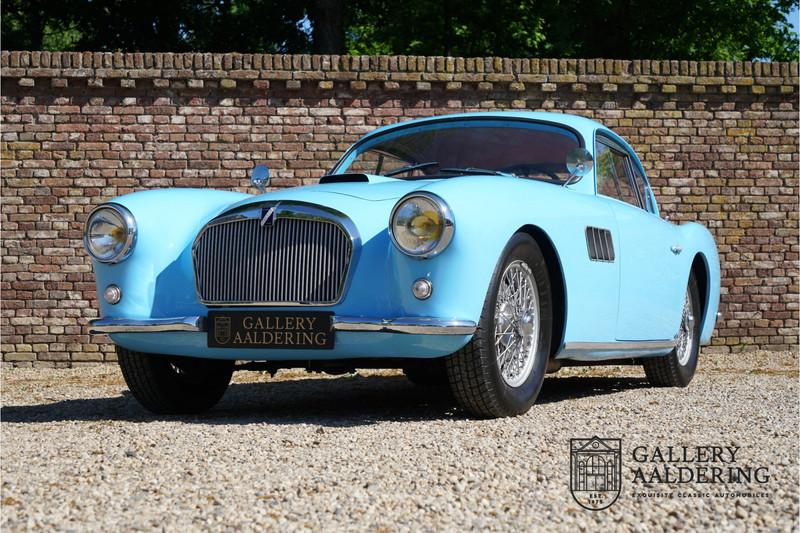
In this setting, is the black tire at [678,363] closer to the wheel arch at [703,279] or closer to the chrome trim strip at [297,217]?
the wheel arch at [703,279]

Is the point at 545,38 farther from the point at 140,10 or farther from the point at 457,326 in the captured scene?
the point at 457,326

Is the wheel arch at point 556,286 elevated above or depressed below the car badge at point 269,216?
below

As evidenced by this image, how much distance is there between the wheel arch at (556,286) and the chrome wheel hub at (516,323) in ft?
0.57

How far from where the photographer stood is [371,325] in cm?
416

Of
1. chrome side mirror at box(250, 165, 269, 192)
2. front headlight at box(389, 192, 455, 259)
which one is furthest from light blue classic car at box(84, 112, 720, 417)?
chrome side mirror at box(250, 165, 269, 192)

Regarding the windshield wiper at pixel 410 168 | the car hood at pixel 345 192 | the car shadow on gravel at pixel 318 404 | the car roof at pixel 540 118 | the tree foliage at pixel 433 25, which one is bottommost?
the car shadow on gravel at pixel 318 404

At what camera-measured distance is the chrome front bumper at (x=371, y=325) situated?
4.06 meters

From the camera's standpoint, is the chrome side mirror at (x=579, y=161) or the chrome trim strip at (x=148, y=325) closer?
the chrome trim strip at (x=148, y=325)

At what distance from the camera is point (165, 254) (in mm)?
4793

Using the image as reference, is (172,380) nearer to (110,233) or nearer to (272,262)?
(110,233)

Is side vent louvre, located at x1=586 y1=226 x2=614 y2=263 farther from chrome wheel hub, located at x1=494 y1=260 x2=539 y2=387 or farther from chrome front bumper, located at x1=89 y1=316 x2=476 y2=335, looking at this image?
chrome front bumper, located at x1=89 y1=316 x2=476 y2=335

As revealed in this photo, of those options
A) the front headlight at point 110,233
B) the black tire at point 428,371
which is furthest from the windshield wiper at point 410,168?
the front headlight at point 110,233

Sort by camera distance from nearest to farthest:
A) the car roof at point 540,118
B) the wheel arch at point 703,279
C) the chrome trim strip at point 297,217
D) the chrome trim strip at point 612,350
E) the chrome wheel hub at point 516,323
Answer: the chrome trim strip at point 297,217
the chrome wheel hub at point 516,323
the chrome trim strip at point 612,350
the car roof at point 540,118
the wheel arch at point 703,279

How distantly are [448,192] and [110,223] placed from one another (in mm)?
1680
